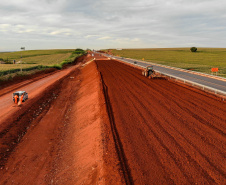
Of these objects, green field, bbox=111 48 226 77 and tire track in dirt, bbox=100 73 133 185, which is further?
green field, bbox=111 48 226 77

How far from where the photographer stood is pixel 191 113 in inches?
476

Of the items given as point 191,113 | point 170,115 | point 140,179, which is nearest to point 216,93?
point 191,113

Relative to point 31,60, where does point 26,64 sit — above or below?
below

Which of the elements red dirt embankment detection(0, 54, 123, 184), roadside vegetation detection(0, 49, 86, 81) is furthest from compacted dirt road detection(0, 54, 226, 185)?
roadside vegetation detection(0, 49, 86, 81)

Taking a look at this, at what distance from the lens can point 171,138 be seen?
8.80 metres

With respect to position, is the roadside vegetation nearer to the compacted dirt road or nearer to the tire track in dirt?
the compacted dirt road

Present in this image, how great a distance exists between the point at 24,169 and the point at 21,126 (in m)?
5.37

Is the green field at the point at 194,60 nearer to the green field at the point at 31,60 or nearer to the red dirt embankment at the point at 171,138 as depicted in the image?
the red dirt embankment at the point at 171,138

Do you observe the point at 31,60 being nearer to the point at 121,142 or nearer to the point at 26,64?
the point at 26,64

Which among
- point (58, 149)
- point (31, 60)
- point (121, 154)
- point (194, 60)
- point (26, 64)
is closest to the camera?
point (121, 154)

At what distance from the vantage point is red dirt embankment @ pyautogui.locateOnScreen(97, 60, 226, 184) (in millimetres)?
6355

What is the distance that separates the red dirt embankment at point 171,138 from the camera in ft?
20.9

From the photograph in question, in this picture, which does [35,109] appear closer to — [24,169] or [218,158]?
[24,169]

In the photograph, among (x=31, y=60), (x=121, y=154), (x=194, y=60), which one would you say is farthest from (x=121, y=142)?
(x=31, y=60)
